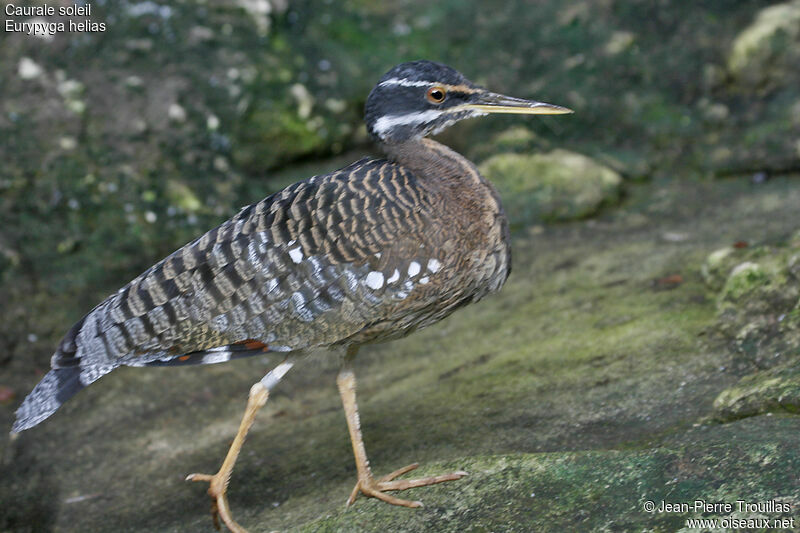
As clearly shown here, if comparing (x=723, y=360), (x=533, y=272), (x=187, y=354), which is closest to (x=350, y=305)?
(x=187, y=354)

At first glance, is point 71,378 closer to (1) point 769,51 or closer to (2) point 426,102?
(2) point 426,102

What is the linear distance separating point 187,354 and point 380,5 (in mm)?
5866

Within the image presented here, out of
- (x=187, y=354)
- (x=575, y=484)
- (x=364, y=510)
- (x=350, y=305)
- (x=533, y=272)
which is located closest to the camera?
(x=575, y=484)

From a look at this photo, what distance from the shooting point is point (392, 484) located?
3854mm

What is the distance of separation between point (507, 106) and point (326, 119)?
409 cm

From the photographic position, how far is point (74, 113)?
7.35 m

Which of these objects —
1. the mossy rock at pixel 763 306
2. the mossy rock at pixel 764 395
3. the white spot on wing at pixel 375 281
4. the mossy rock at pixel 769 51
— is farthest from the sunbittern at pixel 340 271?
the mossy rock at pixel 769 51

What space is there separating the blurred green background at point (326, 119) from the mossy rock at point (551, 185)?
2 cm

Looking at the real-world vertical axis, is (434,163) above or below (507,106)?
below

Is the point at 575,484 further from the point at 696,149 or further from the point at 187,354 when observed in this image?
the point at 696,149

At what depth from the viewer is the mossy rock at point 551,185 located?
7.35 meters

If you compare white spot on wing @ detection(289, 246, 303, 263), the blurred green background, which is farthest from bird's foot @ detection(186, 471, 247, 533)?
the blurred green background

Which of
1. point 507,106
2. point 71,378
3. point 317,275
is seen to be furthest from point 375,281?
point 71,378

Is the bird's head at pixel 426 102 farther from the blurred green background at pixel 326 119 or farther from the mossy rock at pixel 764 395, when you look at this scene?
the blurred green background at pixel 326 119
